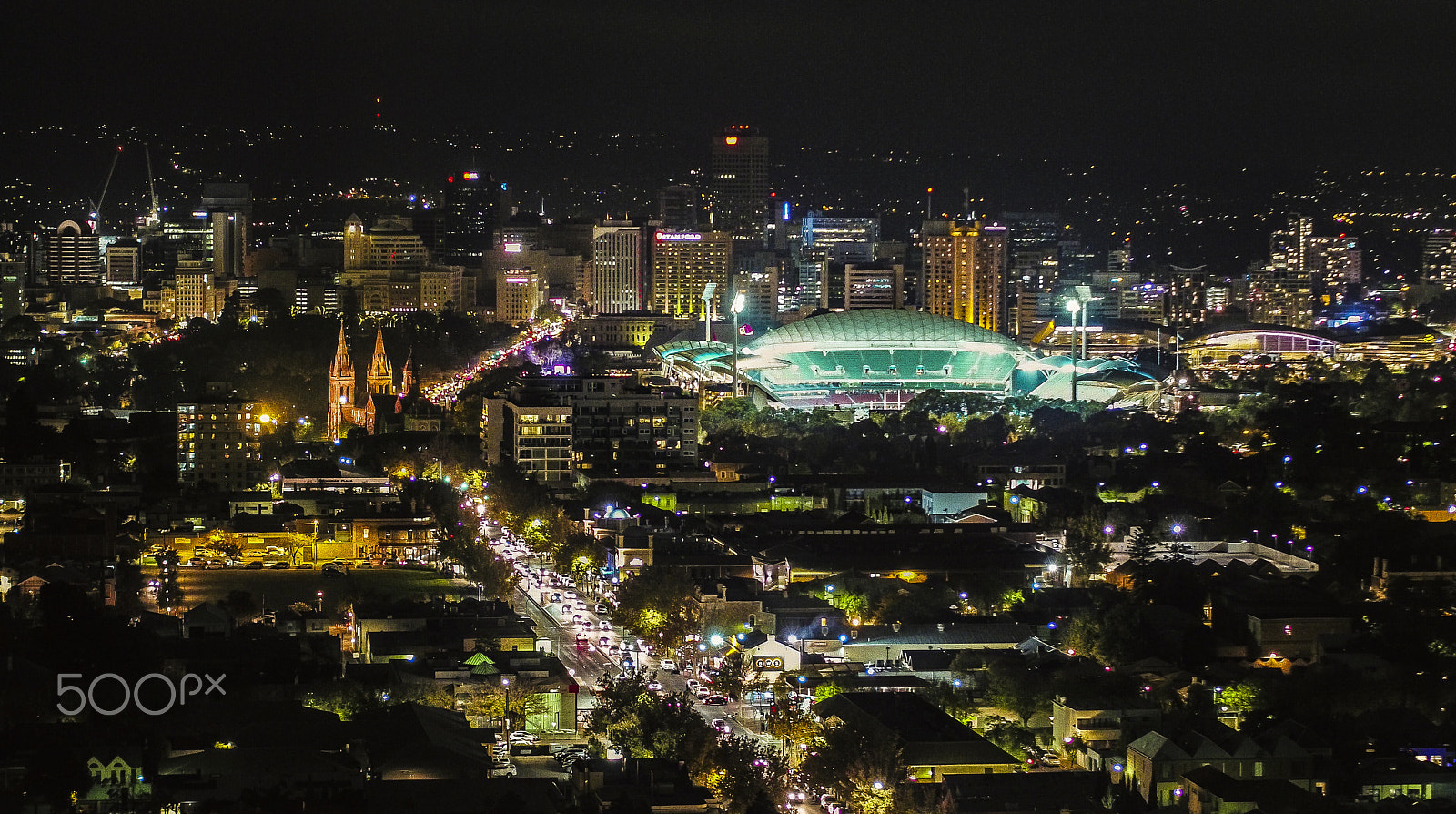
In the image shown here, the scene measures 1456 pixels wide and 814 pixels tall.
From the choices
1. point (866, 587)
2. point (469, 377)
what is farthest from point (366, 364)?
point (866, 587)

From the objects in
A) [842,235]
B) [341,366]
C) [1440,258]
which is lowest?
[341,366]

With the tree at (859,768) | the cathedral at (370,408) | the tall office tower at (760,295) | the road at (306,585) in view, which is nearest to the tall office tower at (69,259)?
the tall office tower at (760,295)

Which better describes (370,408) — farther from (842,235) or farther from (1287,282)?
(1287,282)

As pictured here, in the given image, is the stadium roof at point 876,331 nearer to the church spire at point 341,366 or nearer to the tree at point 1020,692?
the church spire at point 341,366

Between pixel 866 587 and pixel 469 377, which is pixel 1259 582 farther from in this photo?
pixel 469 377

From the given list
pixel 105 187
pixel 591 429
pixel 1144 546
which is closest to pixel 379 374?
pixel 591 429

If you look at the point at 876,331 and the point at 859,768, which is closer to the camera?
the point at 859,768

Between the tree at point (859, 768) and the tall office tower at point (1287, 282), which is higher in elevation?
the tall office tower at point (1287, 282)
